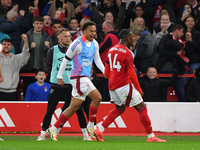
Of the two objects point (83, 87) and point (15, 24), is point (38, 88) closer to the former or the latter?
point (15, 24)

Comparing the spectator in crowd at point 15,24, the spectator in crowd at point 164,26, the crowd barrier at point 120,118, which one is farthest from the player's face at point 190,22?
the spectator in crowd at point 15,24

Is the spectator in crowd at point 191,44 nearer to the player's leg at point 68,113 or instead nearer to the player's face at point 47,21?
the player's face at point 47,21

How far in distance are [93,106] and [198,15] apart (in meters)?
7.07

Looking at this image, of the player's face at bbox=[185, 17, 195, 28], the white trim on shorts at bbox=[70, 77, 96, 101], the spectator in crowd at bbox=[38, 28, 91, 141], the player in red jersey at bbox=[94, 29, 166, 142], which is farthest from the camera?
the player's face at bbox=[185, 17, 195, 28]

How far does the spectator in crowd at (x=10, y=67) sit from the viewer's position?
43.6ft

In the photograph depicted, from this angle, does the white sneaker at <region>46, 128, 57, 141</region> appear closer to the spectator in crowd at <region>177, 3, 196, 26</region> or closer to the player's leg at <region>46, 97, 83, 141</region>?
the player's leg at <region>46, 97, 83, 141</region>

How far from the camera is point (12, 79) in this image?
13.3 meters

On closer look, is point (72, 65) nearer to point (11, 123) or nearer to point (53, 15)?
point (11, 123)

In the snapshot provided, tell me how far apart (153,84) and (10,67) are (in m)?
3.93

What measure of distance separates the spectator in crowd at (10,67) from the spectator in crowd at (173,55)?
3.73m

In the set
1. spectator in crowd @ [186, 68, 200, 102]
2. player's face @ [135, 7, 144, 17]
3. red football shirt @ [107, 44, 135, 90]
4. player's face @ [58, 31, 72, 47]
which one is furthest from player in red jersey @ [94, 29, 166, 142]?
player's face @ [135, 7, 144, 17]

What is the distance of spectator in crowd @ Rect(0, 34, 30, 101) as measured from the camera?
43.6 ft

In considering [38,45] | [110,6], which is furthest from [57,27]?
[110,6]

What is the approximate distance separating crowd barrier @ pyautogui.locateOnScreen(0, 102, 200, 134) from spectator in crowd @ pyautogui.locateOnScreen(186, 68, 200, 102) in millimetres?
958
